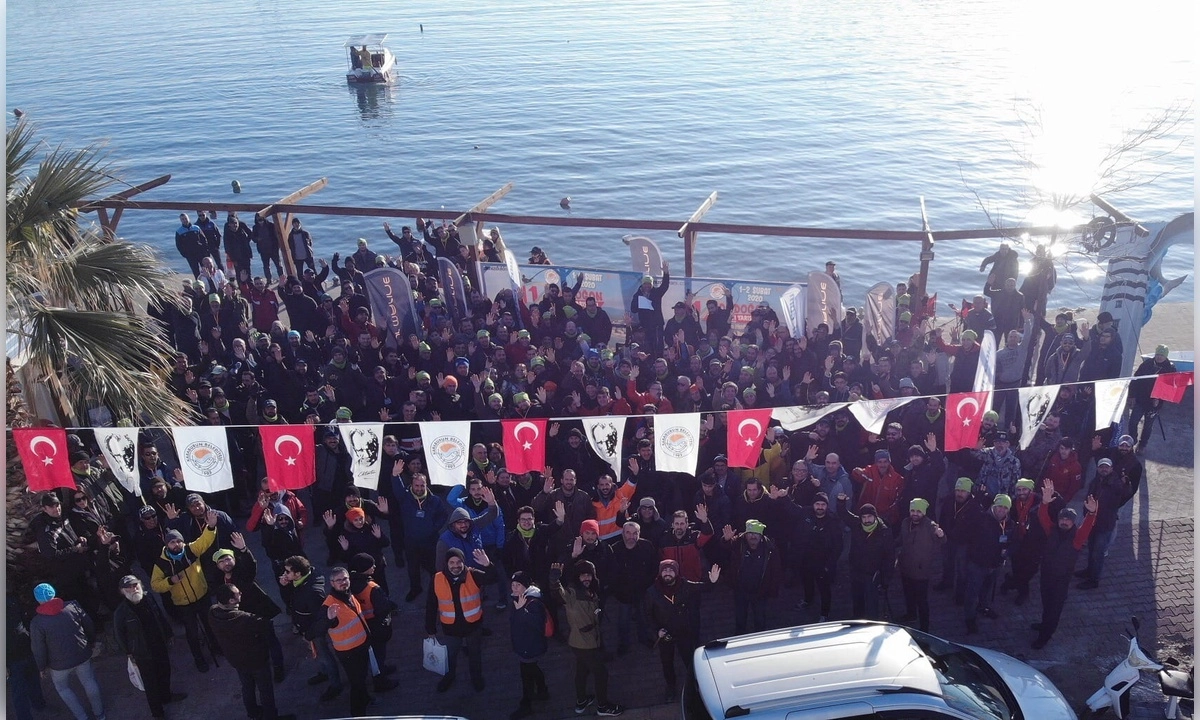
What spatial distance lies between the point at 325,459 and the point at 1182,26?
8534 centimetres

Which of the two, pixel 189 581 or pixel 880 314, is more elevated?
pixel 880 314

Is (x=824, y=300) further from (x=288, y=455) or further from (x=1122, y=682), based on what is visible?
(x=288, y=455)

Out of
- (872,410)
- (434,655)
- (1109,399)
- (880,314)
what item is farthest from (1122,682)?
(880,314)

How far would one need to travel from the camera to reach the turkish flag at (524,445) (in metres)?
10.2

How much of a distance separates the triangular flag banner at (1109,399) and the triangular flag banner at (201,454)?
958 cm

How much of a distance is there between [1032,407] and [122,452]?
33.0ft

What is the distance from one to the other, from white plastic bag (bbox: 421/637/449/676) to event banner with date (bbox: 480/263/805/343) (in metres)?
7.91

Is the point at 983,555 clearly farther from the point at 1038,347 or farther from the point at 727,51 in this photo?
the point at 727,51

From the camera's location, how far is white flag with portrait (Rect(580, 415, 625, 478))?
416 inches

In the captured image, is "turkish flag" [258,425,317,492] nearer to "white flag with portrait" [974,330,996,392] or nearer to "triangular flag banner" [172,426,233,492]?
"triangular flag banner" [172,426,233,492]

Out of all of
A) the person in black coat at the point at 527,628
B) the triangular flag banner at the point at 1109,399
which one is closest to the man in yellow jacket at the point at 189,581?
the person in black coat at the point at 527,628

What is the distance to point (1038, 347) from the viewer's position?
16.5 metres

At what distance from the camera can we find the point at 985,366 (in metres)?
12.7

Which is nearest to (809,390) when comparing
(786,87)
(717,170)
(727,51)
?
(717,170)
